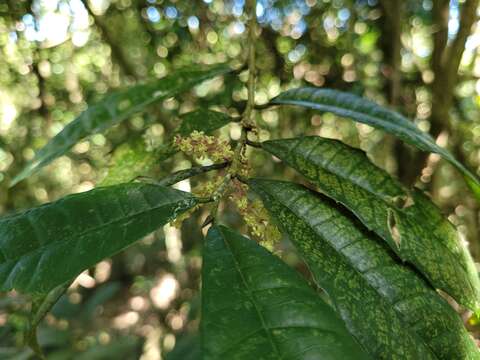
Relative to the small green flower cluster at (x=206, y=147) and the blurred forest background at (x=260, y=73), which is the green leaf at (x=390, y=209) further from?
the blurred forest background at (x=260, y=73)

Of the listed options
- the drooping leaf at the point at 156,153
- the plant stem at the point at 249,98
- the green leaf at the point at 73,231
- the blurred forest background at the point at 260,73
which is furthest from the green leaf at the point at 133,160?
the blurred forest background at the point at 260,73

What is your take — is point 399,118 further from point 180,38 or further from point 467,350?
point 180,38

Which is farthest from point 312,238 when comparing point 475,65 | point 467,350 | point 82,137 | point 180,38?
point 475,65

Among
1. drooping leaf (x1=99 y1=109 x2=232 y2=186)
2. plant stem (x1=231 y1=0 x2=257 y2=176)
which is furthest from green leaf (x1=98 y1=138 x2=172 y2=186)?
plant stem (x1=231 y1=0 x2=257 y2=176)

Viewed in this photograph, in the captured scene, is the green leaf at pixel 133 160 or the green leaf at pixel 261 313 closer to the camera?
the green leaf at pixel 261 313

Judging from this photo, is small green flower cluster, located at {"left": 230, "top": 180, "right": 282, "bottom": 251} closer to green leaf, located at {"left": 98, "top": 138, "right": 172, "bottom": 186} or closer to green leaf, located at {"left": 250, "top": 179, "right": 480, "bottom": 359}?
green leaf, located at {"left": 250, "top": 179, "right": 480, "bottom": 359}

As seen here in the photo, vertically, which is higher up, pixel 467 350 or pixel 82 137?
pixel 82 137
